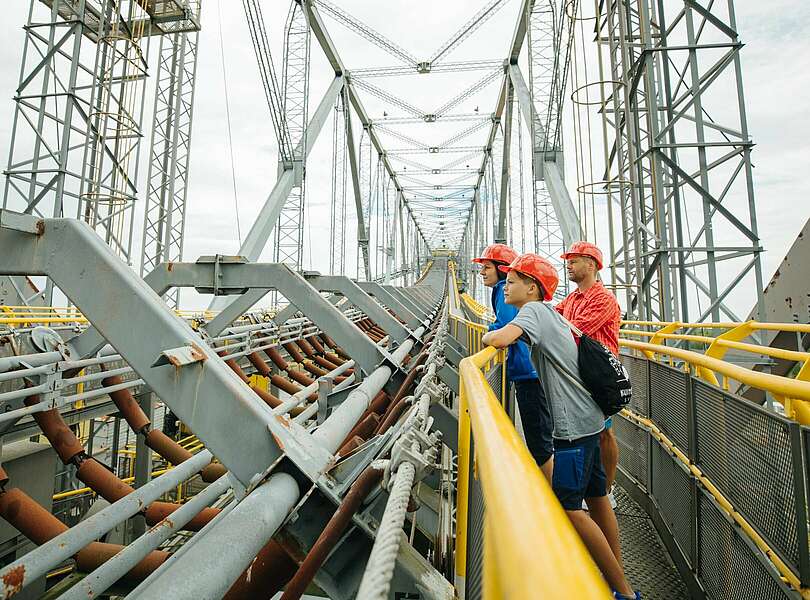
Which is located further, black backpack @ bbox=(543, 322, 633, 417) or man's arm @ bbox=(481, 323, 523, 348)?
black backpack @ bbox=(543, 322, 633, 417)

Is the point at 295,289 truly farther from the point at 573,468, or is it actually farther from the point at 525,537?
the point at 525,537

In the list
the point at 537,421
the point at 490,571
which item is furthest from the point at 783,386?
the point at 490,571

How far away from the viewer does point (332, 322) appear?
3.48m

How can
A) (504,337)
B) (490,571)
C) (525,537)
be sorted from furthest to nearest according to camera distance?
(504,337) < (490,571) < (525,537)

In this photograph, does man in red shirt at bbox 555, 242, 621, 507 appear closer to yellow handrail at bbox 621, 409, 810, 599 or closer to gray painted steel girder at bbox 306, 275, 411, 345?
yellow handrail at bbox 621, 409, 810, 599

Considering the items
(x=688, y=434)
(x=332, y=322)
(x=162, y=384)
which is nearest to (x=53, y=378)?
(x=332, y=322)

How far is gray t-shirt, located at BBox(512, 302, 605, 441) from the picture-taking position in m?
2.02

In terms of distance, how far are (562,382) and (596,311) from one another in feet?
2.35

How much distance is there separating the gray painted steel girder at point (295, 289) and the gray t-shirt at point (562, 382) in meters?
1.58

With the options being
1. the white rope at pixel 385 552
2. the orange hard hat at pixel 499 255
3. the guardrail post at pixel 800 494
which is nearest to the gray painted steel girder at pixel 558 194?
the orange hard hat at pixel 499 255

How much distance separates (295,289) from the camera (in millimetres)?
3430

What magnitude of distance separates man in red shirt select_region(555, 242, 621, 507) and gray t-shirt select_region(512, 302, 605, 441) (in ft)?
1.63

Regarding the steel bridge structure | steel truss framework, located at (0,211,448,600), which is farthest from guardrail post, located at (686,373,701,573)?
steel truss framework, located at (0,211,448,600)

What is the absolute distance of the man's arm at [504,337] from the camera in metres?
1.83
